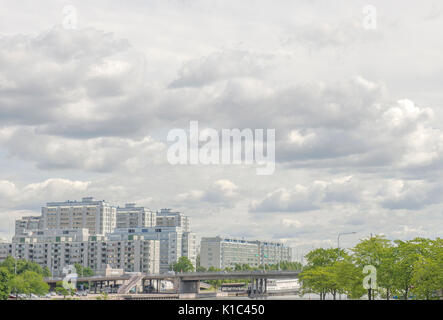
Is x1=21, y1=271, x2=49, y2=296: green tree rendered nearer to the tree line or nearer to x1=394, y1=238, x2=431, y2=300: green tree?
the tree line

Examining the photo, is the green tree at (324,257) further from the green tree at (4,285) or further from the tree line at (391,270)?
the green tree at (4,285)

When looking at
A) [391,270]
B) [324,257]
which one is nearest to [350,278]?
[391,270]

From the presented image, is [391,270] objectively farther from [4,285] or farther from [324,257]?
[4,285]

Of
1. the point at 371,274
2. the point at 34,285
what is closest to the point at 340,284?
the point at 371,274

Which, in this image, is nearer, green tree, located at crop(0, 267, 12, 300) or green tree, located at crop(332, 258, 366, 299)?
green tree, located at crop(332, 258, 366, 299)

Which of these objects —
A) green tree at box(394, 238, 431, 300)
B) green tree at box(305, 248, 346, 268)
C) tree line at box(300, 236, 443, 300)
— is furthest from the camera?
green tree at box(305, 248, 346, 268)

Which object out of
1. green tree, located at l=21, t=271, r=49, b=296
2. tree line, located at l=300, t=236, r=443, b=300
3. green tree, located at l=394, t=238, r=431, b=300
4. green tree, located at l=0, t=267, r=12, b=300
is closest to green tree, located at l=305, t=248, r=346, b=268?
tree line, located at l=300, t=236, r=443, b=300

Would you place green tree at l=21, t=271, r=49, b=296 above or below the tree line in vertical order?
below

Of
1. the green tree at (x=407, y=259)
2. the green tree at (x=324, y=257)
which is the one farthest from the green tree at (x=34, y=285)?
the green tree at (x=407, y=259)

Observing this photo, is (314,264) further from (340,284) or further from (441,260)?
(441,260)
